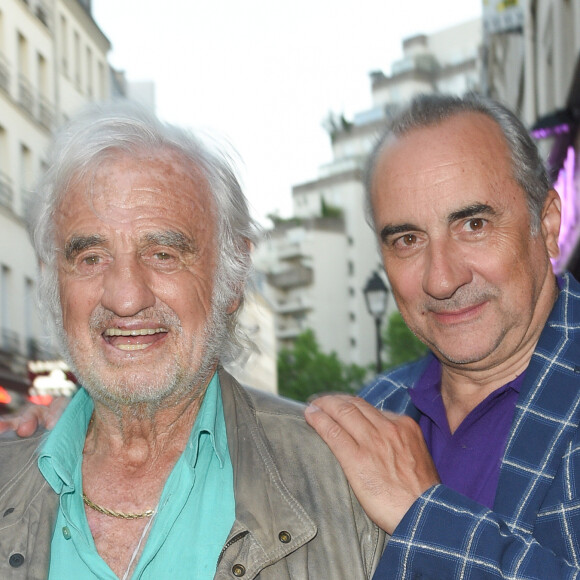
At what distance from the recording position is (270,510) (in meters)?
2.63

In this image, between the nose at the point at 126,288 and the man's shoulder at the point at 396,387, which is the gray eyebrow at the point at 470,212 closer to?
the man's shoulder at the point at 396,387

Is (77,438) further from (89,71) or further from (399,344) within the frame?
(399,344)

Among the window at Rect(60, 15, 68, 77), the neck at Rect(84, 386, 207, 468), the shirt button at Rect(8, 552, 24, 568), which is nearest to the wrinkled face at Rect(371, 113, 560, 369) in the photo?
the neck at Rect(84, 386, 207, 468)

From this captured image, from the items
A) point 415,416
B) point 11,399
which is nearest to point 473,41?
point 11,399

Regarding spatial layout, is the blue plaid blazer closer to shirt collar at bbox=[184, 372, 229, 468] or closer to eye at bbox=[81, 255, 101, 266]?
shirt collar at bbox=[184, 372, 229, 468]

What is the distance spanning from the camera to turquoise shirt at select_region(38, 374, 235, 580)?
8.48 ft

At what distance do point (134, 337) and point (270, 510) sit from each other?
0.63 metres

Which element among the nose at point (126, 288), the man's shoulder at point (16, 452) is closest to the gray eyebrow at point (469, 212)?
the nose at point (126, 288)

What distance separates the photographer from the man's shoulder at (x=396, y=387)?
3488mm

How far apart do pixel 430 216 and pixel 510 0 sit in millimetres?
19620

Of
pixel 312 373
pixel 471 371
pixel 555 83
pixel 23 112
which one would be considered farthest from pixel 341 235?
pixel 471 371

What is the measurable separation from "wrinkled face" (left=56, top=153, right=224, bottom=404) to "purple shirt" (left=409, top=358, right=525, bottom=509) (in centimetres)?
87

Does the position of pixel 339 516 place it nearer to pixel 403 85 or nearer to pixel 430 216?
pixel 430 216

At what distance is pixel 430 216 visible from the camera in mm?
2980
